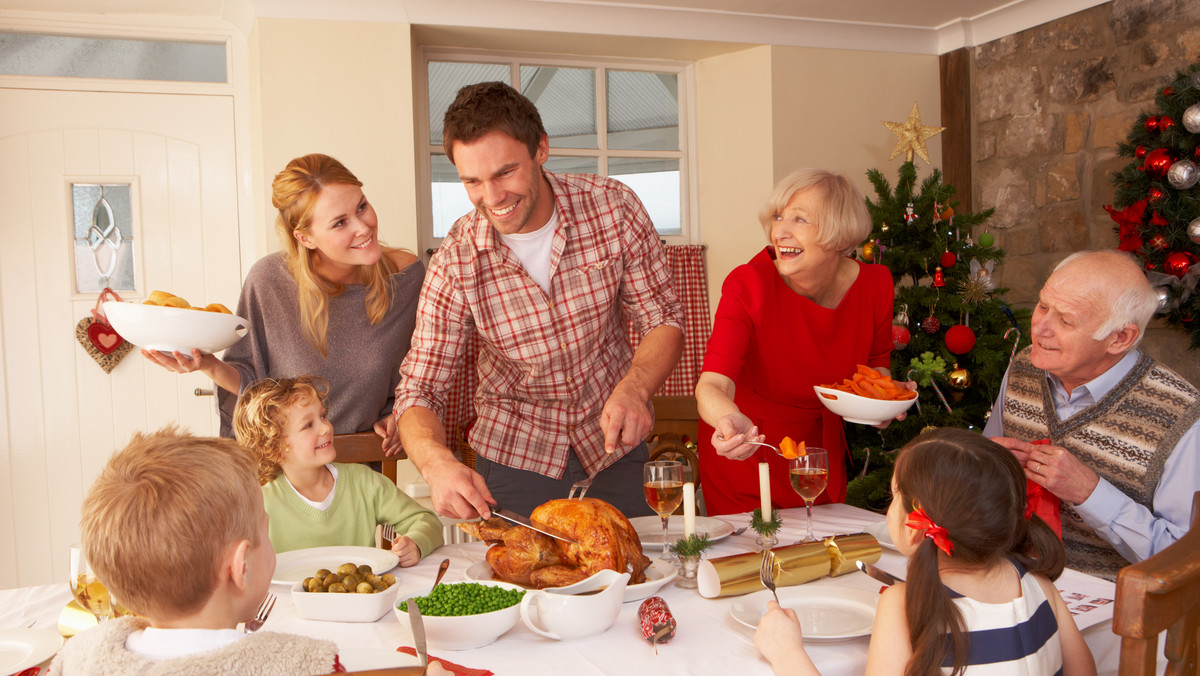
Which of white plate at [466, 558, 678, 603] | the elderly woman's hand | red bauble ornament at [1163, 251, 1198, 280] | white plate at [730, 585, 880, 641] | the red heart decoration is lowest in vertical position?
white plate at [730, 585, 880, 641]

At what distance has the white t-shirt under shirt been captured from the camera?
7.44 ft

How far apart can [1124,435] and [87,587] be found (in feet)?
6.35

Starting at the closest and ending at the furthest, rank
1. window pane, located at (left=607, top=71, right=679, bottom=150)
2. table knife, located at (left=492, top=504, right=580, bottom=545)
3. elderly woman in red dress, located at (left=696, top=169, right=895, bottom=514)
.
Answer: table knife, located at (left=492, top=504, right=580, bottom=545), elderly woman in red dress, located at (left=696, top=169, right=895, bottom=514), window pane, located at (left=607, top=71, right=679, bottom=150)

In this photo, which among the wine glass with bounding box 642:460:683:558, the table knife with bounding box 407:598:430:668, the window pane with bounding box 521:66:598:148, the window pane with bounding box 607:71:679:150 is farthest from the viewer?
the window pane with bounding box 607:71:679:150

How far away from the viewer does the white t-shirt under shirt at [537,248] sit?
2268 millimetres

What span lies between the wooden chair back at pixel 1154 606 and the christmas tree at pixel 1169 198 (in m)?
2.34

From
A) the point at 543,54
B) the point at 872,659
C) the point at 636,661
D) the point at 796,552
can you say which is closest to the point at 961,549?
the point at 872,659

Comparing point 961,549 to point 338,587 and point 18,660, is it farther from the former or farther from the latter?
point 18,660

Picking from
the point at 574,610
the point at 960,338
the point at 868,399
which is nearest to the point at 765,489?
the point at 868,399

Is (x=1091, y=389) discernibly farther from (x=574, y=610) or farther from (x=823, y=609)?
(x=574, y=610)

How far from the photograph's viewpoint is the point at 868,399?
1876 mm

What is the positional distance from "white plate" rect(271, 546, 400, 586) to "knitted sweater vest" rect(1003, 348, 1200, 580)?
1.45m

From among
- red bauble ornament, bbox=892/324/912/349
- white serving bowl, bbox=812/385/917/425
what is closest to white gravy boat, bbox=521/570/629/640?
white serving bowl, bbox=812/385/917/425

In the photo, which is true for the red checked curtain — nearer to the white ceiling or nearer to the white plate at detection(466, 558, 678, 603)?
the white ceiling
